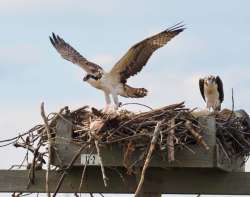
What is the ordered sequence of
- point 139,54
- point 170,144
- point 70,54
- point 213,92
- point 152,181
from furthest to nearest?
point 213,92 < point 70,54 < point 139,54 < point 152,181 < point 170,144

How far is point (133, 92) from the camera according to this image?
6.81 meters

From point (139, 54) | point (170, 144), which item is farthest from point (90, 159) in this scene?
point (139, 54)

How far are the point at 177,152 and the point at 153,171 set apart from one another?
350 mm

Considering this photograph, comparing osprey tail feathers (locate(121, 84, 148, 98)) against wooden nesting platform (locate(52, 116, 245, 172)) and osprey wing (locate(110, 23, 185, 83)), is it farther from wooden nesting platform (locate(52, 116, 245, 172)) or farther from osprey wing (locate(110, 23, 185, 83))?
wooden nesting platform (locate(52, 116, 245, 172))

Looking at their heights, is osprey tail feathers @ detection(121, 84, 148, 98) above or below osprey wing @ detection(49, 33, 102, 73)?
below

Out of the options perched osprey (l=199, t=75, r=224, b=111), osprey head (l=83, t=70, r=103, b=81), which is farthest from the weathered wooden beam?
perched osprey (l=199, t=75, r=224, b=111)

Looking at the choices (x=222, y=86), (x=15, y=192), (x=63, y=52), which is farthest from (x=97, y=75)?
(x=15, y=192)

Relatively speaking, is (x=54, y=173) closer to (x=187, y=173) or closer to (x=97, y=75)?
(x=187, y=173)

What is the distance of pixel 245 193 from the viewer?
429 centimetres

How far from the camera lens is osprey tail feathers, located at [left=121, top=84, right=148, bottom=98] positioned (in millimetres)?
6766

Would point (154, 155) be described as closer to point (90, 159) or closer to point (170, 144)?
point (170, 144)

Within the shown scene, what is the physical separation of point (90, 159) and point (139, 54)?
2.29 m

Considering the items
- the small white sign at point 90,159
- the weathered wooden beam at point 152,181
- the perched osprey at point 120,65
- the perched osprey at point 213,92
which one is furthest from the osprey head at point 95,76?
the small white sign at point 90,159

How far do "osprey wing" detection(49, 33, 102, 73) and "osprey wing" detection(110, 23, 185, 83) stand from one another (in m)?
0.43
